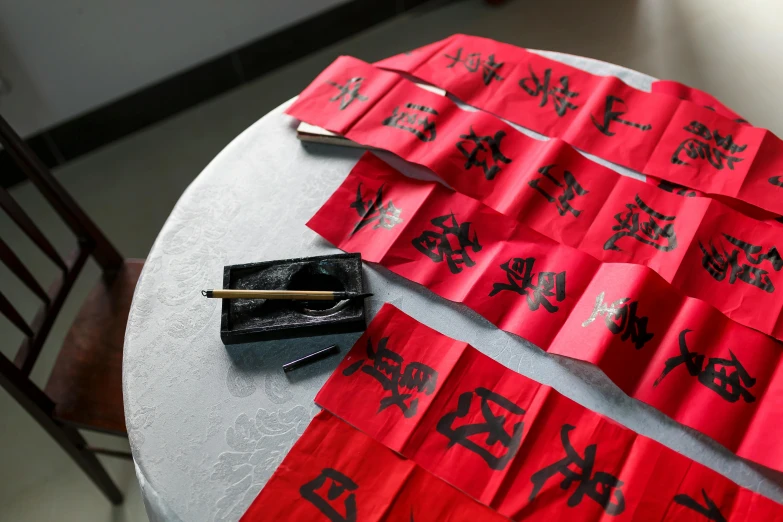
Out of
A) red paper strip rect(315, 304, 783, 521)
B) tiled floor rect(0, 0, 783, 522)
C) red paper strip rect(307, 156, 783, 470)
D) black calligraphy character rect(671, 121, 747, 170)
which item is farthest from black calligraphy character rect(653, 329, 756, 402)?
tiled floor rect(0, 0, 783, 522)

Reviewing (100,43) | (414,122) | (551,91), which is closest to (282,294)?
(414,122)

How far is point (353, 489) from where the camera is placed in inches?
32.1

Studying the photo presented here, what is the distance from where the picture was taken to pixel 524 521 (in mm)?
775

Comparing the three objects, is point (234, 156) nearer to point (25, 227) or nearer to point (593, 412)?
point (25, 227)

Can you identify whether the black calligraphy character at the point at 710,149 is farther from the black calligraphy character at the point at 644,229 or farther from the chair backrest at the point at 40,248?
the chair backrest at the point at 40,248

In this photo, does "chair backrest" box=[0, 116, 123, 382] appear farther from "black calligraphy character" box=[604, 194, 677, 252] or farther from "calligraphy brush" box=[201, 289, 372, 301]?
"black calligraphy character" box=[604, 194, 677, 252]

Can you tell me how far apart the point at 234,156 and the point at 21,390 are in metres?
0.58

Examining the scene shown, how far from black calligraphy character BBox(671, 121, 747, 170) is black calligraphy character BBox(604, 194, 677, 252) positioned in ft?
0.45

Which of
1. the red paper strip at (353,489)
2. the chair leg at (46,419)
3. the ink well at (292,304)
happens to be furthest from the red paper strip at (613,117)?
the chair leg at (46,419)

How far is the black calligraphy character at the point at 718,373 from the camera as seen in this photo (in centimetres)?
86

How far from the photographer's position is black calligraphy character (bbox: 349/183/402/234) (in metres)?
1.06

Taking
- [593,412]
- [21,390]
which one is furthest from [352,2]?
[593,412]

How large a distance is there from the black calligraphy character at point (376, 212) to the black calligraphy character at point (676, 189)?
1.54 feet

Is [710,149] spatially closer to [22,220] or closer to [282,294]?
[282,294]
